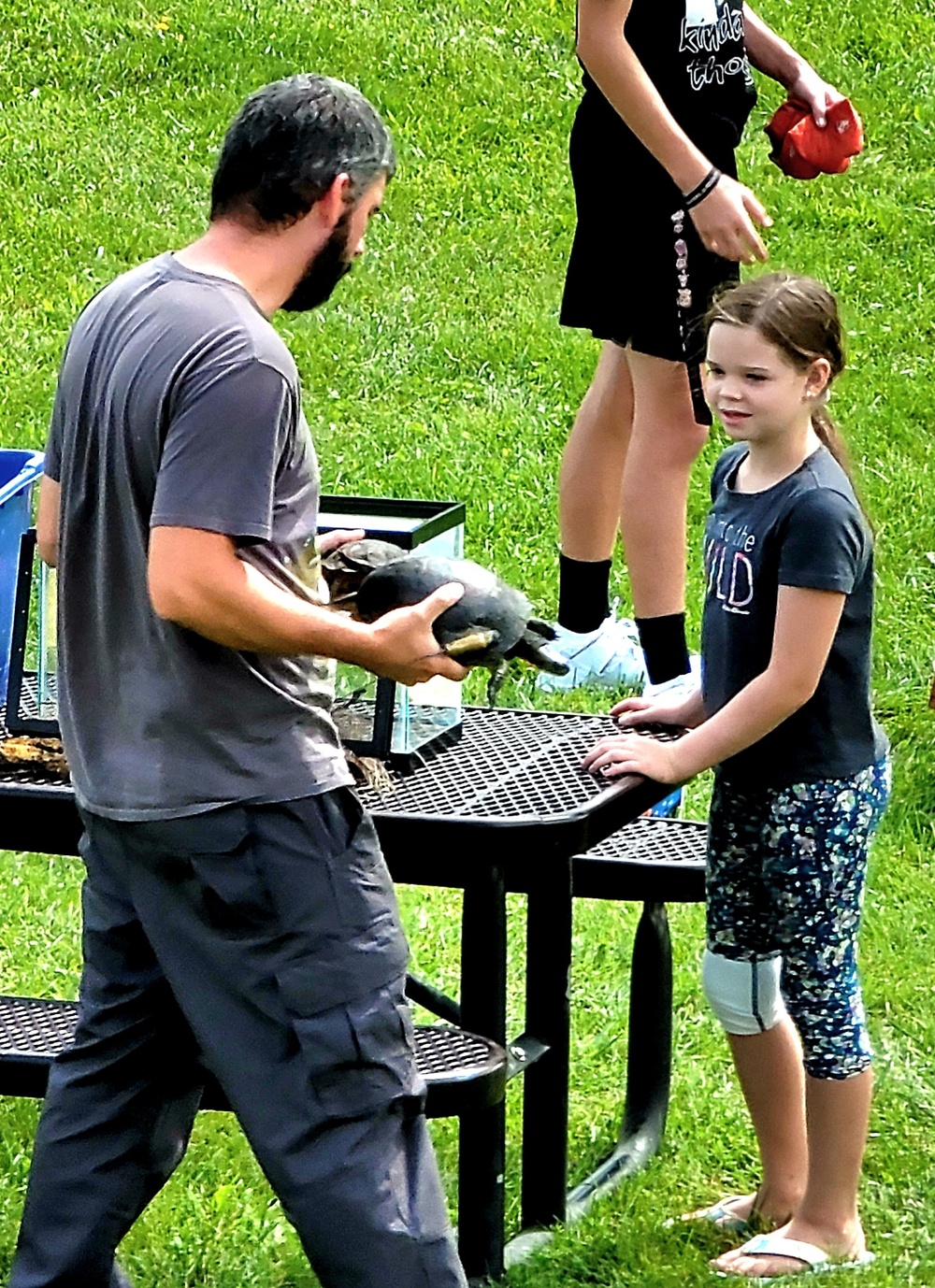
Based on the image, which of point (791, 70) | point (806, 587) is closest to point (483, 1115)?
point (806, 587)

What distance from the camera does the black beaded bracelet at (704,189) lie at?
15.1 ft

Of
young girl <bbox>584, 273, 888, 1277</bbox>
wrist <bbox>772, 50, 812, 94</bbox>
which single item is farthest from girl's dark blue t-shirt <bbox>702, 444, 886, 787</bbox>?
wrist <bbox>772, 50, 812, 94</bbox>

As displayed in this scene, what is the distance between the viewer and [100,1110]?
2.95m

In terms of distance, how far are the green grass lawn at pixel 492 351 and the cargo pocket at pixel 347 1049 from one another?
90cm

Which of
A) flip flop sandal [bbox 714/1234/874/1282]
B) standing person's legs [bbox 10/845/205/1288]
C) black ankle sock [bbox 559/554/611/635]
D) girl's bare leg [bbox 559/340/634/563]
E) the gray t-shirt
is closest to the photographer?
the gray t-shirt

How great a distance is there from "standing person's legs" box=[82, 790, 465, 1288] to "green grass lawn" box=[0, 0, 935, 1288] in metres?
0.81

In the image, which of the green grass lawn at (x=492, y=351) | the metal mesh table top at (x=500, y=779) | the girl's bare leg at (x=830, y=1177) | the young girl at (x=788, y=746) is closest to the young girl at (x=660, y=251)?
the green grass lawn at (x=492, y=351)

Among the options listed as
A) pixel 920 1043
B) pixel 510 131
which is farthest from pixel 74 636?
pixel 510 131

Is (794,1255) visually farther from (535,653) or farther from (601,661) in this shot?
(601,661)

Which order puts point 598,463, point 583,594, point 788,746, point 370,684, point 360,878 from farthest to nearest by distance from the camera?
point 583,594 < point 598,463 < point 370,684 < point 788,746 < point 360,878

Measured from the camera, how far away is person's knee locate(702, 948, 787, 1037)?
3.38 m

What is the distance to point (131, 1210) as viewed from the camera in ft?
9.78

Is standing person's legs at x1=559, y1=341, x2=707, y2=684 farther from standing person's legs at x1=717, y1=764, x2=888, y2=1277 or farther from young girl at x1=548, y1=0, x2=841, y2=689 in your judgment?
standing person's legs at x1=717, y1=764, x2=888, y2=1277

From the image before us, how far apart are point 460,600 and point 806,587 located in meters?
0.56
